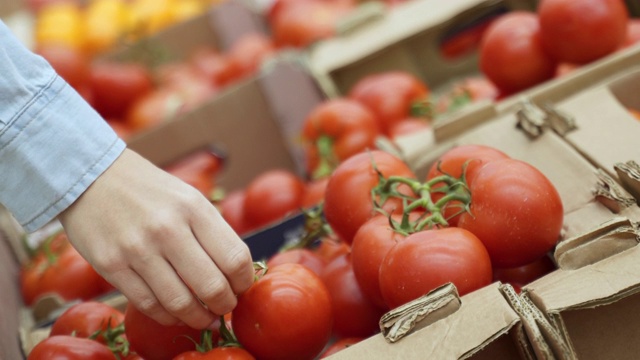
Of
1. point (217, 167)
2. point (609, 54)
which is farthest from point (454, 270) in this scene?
point (217, 167)

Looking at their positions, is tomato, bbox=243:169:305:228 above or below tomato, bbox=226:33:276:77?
below

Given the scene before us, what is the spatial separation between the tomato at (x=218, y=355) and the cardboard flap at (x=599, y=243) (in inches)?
15.1

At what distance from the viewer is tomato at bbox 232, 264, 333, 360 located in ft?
3.05

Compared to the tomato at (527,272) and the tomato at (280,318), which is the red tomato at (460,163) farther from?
the tomato at (280,318)

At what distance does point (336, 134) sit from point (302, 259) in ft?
1.93

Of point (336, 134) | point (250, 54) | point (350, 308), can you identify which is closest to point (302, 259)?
point (350, 308)

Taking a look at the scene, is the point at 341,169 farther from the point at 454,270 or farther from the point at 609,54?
the point at 609,54

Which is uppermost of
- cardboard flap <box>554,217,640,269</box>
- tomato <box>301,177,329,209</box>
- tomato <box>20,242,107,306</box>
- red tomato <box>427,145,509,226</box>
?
red tomato <box>427,145,509,226</box>

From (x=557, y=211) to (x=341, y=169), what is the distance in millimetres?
319

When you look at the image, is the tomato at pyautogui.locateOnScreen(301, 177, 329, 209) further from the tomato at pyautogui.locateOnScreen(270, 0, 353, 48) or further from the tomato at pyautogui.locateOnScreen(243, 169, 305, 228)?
the tomato at pyautogui.locateOnScreen(270, 0, 353, 48)

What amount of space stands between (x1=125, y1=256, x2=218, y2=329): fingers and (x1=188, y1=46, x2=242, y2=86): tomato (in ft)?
5.33

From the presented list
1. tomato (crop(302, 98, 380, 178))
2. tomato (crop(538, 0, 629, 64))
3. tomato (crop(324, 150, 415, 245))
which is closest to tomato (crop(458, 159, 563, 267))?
tomato (crop(324, 150, 415, 245))

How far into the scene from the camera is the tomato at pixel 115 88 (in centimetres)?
248

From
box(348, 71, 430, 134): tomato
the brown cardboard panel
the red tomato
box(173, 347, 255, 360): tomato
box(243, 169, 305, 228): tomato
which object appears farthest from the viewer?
box(348, 71, 430, 134): tomato
